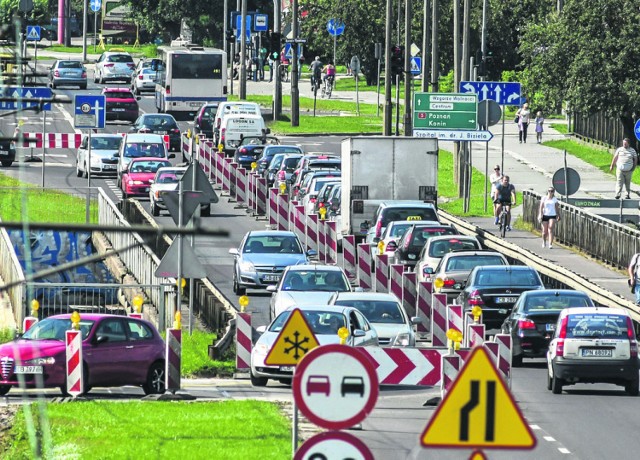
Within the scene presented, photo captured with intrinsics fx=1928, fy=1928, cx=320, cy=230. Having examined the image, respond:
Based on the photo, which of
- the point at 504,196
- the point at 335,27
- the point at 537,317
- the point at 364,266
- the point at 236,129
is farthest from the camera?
the point at 335,27

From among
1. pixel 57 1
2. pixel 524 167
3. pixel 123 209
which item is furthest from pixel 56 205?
pixel 57 1

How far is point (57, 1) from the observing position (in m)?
152

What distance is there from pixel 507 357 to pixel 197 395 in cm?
413

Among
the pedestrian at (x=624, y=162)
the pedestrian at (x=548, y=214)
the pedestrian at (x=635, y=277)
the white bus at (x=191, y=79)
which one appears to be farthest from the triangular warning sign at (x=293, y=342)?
the white bus at (x=191, y=79)

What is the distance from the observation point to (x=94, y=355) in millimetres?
25312

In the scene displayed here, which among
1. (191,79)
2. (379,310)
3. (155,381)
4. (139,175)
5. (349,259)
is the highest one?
(191,79)

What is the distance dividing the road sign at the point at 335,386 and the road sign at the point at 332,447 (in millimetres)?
260

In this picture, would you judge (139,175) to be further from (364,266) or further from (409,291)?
(409,291)

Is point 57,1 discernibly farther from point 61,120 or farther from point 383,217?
point 383,217

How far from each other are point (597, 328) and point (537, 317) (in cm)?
285

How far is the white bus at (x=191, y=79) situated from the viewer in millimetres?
82188

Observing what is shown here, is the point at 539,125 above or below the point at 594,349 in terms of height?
above

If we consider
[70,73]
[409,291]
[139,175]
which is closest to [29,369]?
[409,291]

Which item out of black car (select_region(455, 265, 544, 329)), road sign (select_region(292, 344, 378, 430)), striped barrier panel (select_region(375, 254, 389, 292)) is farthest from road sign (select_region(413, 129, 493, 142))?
road sign (select_region(292, 344, 378, 430))
